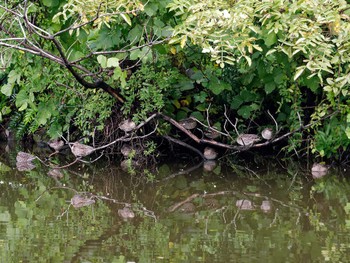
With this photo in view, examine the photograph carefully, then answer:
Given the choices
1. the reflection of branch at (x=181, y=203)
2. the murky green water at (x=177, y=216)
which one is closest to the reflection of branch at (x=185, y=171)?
the murky green water at (x=177, y=216)

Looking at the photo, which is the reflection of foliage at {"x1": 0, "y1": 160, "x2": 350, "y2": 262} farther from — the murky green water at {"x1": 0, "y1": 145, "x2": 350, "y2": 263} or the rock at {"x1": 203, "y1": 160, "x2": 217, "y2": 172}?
the rock at {"x1": 203, "y1": 160, "x2": 217, "y2": 172}

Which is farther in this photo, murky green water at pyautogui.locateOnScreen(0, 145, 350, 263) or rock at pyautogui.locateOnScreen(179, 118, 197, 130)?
rock at pyautogui.locateOnScreen(179, 118, 197, 130)

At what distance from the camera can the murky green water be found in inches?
189

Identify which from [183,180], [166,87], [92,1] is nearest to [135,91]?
[166,87]

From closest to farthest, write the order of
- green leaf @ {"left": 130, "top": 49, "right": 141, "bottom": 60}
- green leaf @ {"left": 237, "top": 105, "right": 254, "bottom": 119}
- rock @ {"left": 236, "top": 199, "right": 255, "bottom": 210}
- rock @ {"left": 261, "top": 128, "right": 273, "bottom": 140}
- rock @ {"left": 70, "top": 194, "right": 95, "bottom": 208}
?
rock @ {"left": 236, "top": 199, "right": 255, "bottom": 210} < rock @ {"left": 70, "top": 194, "right": 95, "bottom": 208} < green leaf @ {"left": 130, "top": 49, "right": 141, "bottom": 60} < rock @ {"left": 261, "top": 128, "right": 273, "bottom": 140} < green leaf @ {"left": 237, "top": 105, "right": 254, "bottom": 119}

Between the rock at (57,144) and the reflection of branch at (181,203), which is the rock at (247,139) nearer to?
the reflection of branch at (181,203)

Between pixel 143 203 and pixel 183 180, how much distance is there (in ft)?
4.02

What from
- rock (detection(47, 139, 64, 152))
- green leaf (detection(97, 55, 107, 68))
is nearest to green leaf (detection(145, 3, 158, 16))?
green leaf (detection(97, 55, 107, 68))

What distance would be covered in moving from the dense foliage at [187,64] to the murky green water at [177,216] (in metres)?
0.63

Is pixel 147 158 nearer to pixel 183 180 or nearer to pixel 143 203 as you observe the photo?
pixel 183 180

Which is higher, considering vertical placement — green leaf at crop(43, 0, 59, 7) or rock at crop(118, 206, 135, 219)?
green leaf at crop(43, 0, 59, 7)

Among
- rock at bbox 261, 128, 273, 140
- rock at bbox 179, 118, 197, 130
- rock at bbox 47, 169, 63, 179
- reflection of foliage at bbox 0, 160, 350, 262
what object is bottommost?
reflection of foliage at bbox 0, 160, 350, 262

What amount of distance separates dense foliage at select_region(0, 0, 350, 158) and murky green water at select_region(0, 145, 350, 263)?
0.63m

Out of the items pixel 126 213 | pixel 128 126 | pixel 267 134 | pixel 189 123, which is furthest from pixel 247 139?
pixel 126 213
